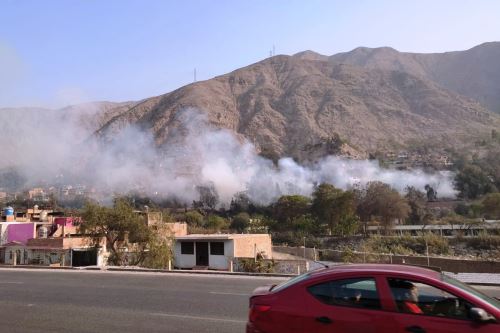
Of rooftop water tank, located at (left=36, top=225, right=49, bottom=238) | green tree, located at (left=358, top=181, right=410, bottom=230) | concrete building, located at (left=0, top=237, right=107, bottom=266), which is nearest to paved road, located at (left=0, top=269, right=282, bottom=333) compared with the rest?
concrete building, located at (left=0, top=237, right=107, bottom=266)

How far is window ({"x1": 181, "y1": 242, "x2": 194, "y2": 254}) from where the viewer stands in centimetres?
4072

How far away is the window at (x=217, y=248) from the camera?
39.5m

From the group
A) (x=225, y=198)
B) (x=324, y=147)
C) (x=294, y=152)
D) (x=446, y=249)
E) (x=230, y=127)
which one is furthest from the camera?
(x=230, y=127)

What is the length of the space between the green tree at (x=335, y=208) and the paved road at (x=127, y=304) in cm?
5686

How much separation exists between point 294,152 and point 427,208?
195 feet

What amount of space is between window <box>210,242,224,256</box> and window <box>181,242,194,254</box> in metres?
1.73

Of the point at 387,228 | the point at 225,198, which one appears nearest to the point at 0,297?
the point at 387,228

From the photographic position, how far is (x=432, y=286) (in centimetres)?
541

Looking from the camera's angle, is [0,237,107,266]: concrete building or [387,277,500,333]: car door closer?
[387,277,500,333]: car door

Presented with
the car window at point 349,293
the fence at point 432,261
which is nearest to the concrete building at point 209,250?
the fence at point 432,261

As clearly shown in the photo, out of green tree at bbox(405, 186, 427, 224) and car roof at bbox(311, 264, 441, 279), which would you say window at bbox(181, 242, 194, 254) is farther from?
green tree at bbox(405, 186, 427, 224)

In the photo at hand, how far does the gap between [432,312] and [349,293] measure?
88cm

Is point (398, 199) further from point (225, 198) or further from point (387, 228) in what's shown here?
point (225, 198)

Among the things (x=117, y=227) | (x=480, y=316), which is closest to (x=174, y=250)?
(x=117, y=227)
